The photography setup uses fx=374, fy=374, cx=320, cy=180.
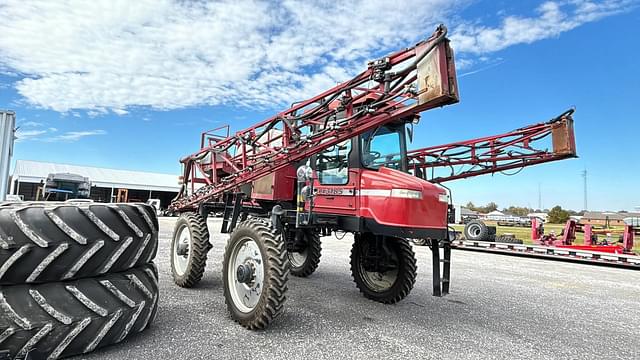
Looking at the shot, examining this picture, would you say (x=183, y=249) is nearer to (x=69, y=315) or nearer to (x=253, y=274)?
(x=253, y=274)

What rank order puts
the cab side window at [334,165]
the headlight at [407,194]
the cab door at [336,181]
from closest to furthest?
the headlight at [407,194] < the cab door at [336,181] < the cab side window at [334,165]

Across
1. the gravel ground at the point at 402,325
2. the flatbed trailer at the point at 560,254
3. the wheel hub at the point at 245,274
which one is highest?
the wheel hub at the point at 245,274

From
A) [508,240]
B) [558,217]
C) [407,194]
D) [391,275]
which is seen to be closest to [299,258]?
[391,275]

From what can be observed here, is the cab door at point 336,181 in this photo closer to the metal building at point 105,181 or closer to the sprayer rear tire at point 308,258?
the sprayer rear tire at point 308,258

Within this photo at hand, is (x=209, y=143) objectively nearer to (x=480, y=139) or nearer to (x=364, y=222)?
(x=364, y=222)

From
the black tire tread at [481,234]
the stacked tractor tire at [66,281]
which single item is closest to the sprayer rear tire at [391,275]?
the stacked tractor tire at [66,281]

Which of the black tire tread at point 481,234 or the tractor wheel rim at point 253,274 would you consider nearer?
the tractor wheel rim at point 253,274

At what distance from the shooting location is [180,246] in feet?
20.7

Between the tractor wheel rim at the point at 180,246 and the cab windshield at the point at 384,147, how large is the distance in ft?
10.7

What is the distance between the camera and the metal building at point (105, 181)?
103 ft

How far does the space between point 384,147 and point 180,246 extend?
380 centimetres

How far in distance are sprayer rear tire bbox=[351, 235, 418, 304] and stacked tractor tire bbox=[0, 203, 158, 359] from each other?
10.9 ft

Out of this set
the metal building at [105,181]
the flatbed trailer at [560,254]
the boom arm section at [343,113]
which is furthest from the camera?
the metal building at [105,181]

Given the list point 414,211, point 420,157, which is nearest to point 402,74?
point 414,211
